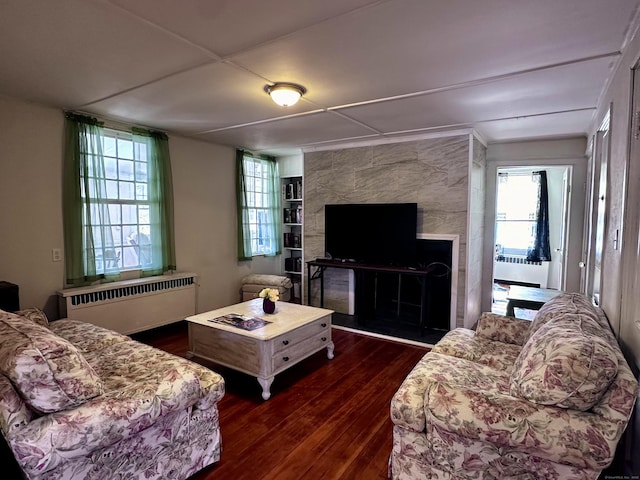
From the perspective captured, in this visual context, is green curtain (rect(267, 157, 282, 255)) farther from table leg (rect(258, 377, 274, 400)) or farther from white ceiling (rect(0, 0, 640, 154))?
table leg (rect(258, 377, 274, 400))

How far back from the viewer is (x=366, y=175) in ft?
14.8

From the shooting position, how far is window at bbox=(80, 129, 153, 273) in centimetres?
360

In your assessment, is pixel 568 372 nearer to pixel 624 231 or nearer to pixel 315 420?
pixel 624 231

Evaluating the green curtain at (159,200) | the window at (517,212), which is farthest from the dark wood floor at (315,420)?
the window at (517,212)

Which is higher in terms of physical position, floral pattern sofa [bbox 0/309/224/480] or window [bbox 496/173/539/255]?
window [bbox 496/173/539/255]

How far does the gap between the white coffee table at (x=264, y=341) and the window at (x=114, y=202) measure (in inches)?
53.1

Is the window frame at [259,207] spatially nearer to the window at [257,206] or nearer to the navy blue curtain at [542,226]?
the window at [257,206]

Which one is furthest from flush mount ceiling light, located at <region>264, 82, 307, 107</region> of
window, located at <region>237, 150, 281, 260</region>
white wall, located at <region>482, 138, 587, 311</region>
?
white wall, located at <region>482, 138, 587, 311</region>

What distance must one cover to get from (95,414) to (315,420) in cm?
141

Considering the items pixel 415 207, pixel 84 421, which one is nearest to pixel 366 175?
pixel 415 207

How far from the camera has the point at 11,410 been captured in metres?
1.35

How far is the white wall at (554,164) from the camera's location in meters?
4.23

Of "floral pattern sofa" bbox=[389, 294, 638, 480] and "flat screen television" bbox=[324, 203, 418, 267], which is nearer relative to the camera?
"floral pattern sofa" bbox=[389, 294, 638, 480]

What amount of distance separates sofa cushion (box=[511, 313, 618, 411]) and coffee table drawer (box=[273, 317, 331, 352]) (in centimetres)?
170
